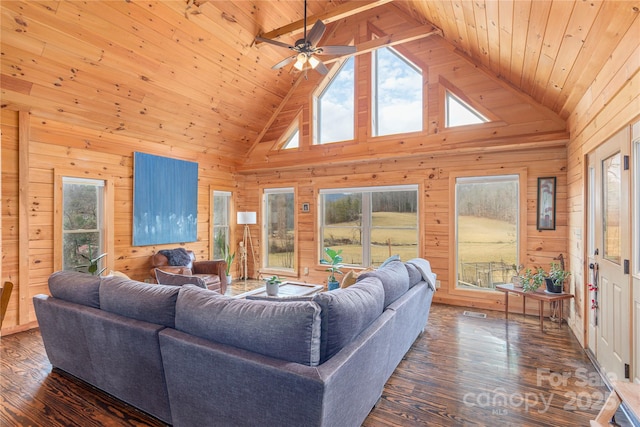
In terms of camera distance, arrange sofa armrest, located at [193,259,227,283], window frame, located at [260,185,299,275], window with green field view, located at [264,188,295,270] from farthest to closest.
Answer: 1. window with green field view, located at [264,188,295,270]
2. window frame, located at [260,185,299,275]
3. sofa armrest, located at [193,259,227,283]

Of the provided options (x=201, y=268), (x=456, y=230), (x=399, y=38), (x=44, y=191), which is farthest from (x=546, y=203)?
(x=44, y=191)

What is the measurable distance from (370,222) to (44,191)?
4.88 metres

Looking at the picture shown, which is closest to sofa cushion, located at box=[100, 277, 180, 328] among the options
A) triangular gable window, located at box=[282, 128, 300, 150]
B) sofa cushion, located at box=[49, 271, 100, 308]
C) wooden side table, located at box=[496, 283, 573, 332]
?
sofa cushion, located at box=[49, 271, 100, 308]

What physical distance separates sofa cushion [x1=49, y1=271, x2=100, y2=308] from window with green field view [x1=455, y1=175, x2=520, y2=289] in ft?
15.4

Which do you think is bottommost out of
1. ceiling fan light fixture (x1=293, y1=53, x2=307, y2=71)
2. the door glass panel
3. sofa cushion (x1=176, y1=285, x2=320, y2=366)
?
sofa cushion (x1=176, y1=285, x2=320, y2=366)

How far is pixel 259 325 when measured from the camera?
1664 millimetres

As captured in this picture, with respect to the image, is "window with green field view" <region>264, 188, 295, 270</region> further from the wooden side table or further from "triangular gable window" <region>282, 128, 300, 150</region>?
the wooden side table

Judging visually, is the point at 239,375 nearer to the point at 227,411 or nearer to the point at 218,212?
the point at 227,411

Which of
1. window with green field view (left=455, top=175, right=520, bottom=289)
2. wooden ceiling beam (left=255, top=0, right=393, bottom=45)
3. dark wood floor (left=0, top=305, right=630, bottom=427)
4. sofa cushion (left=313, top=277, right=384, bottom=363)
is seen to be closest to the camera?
sofa cushion (left=313, top=277, right=384, bottom=363)

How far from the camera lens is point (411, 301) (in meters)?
2.76

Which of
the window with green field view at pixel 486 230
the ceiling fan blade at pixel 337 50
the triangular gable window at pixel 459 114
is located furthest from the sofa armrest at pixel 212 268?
the triangular gable window at pixel 459 114

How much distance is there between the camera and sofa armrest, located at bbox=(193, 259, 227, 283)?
199 inches

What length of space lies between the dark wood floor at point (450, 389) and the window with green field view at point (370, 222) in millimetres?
2168

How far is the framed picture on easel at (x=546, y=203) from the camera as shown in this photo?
4305 millimetres
